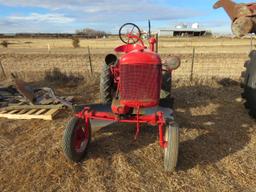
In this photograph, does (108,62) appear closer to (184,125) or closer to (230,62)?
(184,125)

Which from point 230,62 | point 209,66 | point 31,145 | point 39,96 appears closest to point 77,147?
point 31,145

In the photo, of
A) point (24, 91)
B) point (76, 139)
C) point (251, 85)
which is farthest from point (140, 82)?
point (24, 91)

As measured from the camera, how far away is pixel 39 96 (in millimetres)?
6391

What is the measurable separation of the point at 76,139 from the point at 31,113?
7.07 ft

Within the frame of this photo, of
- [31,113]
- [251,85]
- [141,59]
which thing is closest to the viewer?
[141,59]

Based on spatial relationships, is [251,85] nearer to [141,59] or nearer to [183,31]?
[141,59]

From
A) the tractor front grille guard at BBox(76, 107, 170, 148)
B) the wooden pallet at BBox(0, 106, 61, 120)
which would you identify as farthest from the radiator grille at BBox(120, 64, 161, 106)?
the wooden pallet at BBox(0, 106, 61, 120)

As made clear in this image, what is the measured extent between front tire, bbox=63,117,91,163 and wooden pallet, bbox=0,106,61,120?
5.36 ft

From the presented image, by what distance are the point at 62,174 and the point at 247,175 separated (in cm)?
225

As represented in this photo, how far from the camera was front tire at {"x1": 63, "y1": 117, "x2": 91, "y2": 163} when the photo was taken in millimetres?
3520

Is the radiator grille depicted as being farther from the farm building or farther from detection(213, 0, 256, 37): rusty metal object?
the farm building

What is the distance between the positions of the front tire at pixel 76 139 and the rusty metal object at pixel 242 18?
2219 millimetres

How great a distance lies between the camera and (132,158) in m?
3.80

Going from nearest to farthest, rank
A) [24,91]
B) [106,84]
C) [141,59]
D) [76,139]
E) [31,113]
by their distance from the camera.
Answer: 1. [141,59]
2. [76,139]
3. [106,84]
4. [31,113]
5. [24,91]
